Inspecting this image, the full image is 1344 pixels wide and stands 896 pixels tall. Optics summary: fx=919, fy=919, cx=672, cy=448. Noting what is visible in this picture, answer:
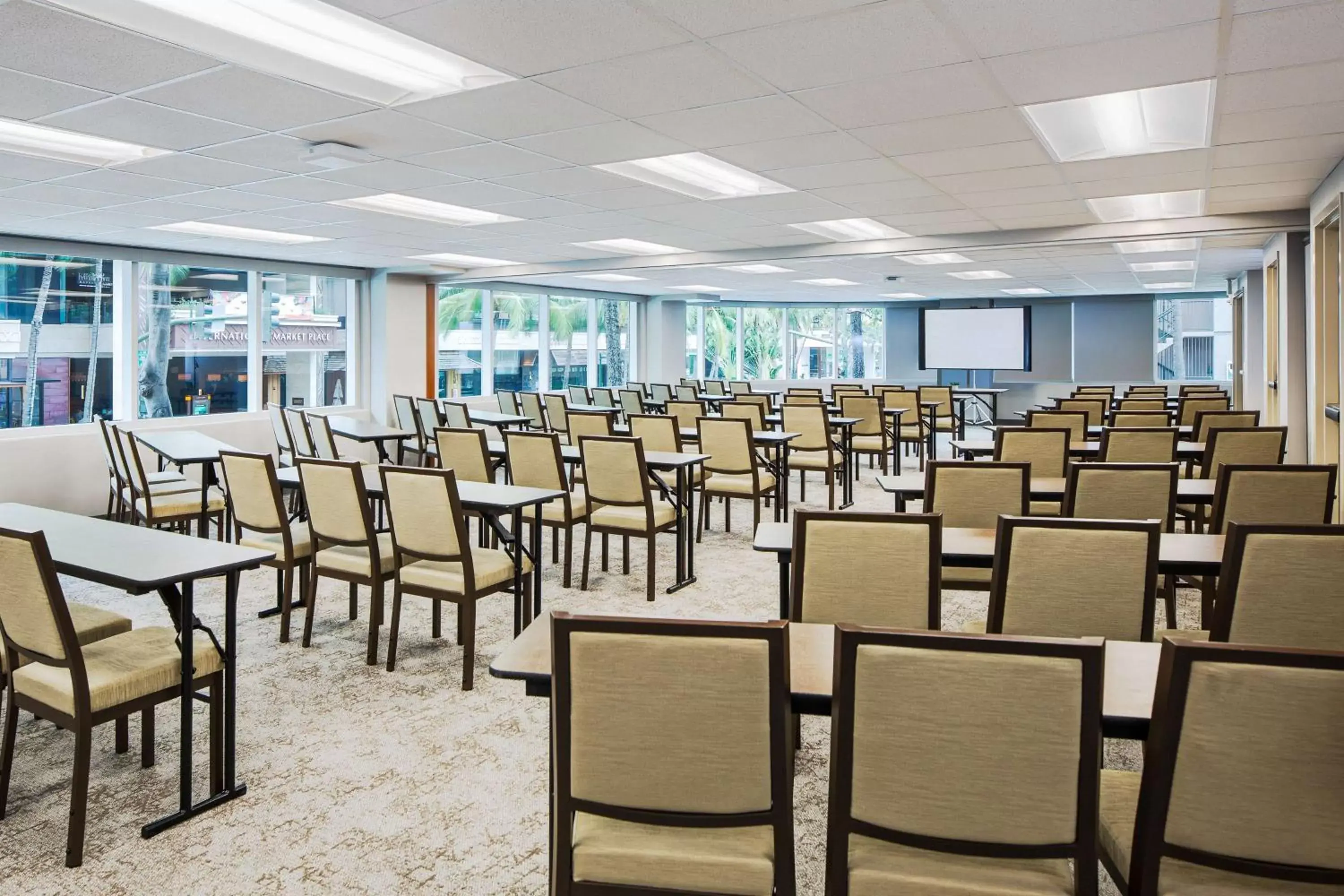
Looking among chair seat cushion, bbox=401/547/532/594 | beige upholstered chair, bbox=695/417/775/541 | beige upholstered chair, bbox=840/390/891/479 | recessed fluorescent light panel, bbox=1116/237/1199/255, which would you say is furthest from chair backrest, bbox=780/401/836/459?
chair seat cushion, bbox=401/547/532/594

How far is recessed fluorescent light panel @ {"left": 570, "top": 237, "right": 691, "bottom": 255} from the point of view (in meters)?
8.77

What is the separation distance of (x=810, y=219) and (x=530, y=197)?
2341 millimetres

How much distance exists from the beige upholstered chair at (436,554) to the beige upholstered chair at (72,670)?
3.63 feet

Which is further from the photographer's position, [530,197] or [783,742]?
[530,197]

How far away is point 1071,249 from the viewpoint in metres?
9.55

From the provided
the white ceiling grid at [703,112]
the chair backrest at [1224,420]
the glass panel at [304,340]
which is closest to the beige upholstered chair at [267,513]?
the white ceiling grid at [703,112]

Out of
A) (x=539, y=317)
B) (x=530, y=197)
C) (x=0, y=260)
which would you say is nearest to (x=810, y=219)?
(x=530, y=197)

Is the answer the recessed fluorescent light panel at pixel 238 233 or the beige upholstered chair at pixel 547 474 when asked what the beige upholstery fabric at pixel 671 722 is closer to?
the beige upholstered chair at pixel 547 474

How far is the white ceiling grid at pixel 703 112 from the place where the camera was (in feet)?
9.95

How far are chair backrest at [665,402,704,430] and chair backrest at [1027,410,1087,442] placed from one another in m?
2.66

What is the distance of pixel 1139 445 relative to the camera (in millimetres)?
5449

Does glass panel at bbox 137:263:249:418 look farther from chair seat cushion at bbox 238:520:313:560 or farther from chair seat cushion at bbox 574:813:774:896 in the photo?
chair seat cushion at bbox 574:813:774:896

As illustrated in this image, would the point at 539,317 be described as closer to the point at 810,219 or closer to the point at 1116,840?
the point at 810,219

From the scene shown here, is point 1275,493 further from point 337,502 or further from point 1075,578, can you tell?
point 337,502
